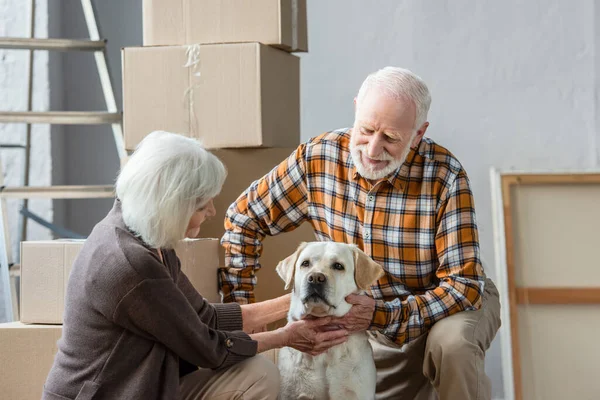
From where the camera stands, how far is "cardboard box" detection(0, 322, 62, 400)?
220cm

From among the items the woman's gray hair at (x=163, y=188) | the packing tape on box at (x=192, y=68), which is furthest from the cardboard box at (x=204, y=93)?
the woman's gray hair at (x=163, y=188)

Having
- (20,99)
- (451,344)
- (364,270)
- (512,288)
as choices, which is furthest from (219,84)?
(512,288)

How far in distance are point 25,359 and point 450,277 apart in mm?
1177

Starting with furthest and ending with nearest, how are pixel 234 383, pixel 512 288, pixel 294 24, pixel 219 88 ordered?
pixel 512 288 < pixel 294 24 < pixel 219 88 < pixel 234 383

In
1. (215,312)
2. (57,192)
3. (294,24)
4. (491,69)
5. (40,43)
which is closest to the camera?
(215,312)

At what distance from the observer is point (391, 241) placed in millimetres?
2229

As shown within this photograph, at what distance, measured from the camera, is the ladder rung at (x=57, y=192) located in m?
2.77

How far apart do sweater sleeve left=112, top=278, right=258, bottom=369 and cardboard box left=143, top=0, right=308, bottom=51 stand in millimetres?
1021

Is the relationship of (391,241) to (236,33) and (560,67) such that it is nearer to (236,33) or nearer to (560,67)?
(236,33)

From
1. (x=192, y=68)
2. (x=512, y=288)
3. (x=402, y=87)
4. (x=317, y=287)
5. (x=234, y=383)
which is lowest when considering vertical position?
(x=234, y=383)

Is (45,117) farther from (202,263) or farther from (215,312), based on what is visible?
(215,312)

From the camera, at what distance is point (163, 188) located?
174 centimetres

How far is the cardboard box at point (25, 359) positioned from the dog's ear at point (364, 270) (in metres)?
0.83

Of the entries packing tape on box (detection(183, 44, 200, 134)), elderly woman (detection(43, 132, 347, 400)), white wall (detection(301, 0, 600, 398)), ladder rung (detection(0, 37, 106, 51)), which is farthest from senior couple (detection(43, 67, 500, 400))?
white wall (detection(301, 0, 600, 398))
